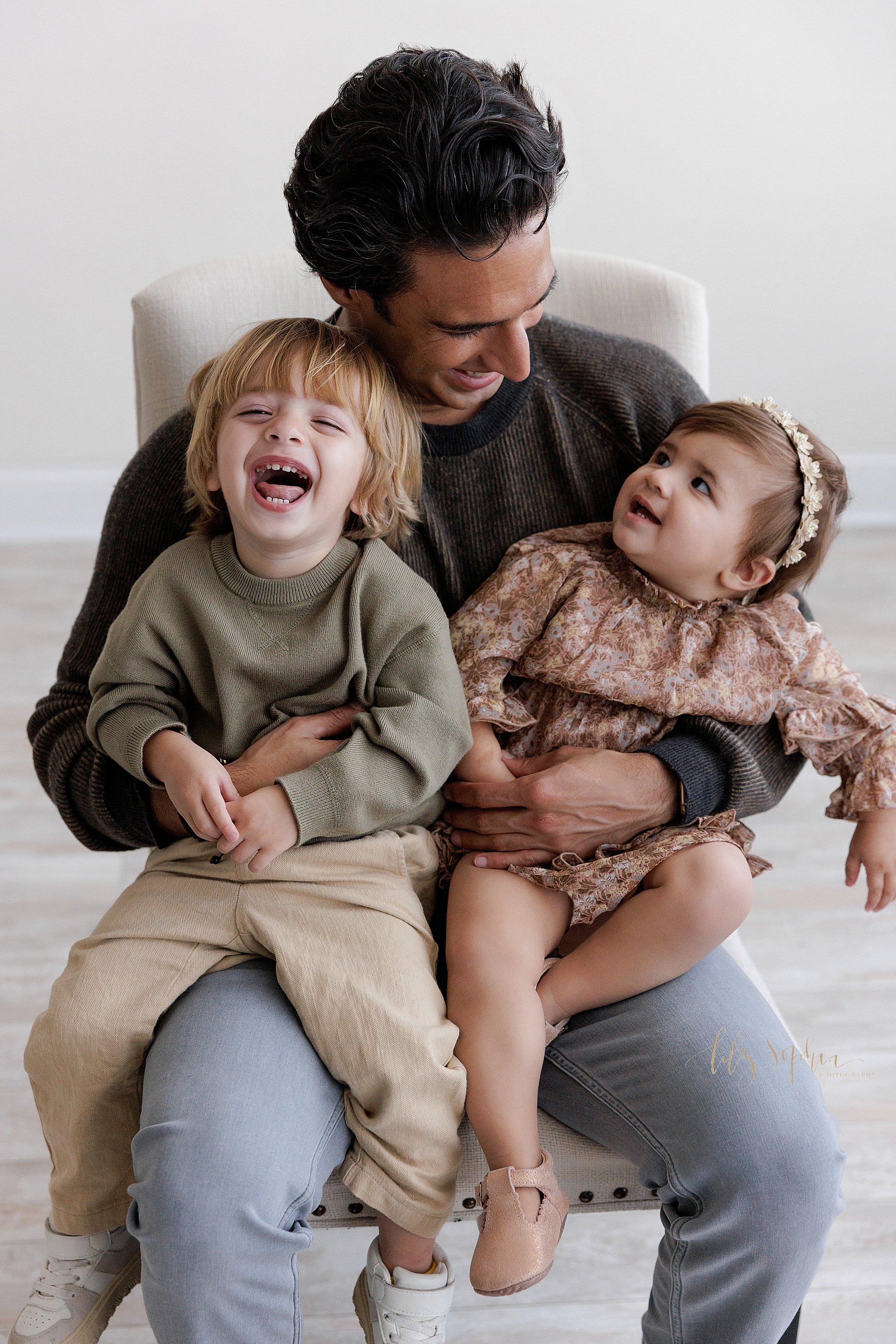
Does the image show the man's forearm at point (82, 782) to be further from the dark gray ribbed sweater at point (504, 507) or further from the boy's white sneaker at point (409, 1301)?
the boy's white sneaker at point (409, 1301)

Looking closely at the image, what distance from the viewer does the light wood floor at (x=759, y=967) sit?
1423 millimetres

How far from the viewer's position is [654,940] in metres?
1.14

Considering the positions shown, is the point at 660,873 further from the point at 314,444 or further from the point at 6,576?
the point at 6,576

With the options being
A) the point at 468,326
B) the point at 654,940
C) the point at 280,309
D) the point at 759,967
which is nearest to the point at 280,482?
the point at 468,326

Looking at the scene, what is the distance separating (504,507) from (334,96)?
7.69 ft

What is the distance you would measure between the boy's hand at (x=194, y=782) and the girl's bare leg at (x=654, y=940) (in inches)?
13.9

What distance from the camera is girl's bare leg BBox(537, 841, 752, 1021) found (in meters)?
1.14

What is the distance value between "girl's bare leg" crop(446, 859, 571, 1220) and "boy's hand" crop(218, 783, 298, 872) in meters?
0.21

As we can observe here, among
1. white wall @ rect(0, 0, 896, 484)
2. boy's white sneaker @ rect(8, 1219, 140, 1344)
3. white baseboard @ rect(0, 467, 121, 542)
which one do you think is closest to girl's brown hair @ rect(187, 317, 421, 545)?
boy's white sneaker @ rect(8, 1219, 140, 1344)

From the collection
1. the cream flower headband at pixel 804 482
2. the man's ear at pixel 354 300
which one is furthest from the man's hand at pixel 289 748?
the cream flower headband at pixel 804 482

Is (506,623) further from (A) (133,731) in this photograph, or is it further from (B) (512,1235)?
(B) (512,1235)

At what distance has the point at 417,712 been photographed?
114 cm

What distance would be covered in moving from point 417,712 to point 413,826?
0.14 meters

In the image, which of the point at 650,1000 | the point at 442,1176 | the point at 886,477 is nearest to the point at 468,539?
the point at 650,1000
